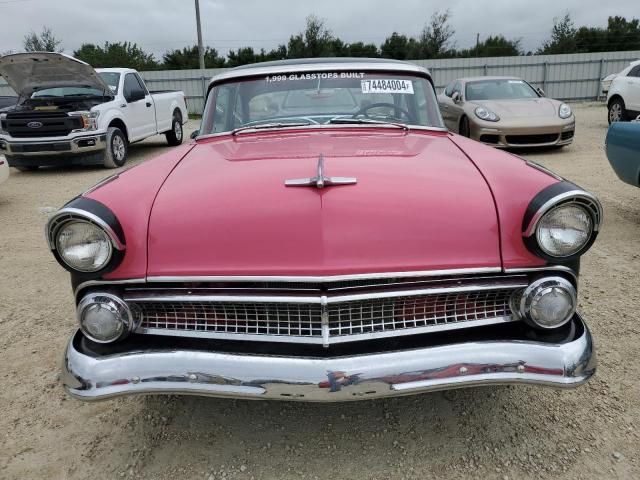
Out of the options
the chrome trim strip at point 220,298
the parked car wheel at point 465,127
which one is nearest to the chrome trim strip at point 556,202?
the chrome trim strip at point 220,298

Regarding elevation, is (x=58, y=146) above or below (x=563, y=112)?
below

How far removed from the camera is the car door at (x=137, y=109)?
9.43 meters

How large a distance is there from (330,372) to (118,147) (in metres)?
8.54

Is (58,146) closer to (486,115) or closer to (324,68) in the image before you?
(324,68)

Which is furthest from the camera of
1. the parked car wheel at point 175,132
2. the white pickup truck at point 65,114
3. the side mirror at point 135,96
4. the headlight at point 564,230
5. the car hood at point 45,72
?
the parked car wheel at point 175,132

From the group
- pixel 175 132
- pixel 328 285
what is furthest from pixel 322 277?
pixel 175 132

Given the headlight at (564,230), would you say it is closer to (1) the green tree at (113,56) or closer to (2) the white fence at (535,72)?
(2) the white fence at (535,72)

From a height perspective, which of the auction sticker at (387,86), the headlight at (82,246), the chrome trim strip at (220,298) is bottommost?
the chrome trim strip at (220,298)

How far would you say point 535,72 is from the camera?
20984 mm

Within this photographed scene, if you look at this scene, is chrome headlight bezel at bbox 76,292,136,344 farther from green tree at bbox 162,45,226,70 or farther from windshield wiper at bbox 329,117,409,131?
green tree at bbox 162,45,226,70

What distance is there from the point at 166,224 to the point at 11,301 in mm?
2477

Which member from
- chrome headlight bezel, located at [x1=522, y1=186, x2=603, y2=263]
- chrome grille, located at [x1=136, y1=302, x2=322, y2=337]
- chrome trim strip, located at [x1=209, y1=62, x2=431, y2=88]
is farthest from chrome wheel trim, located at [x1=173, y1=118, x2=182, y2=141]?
chrome headlight bezel, located at [x1=522, y1=186, x2=603, y2=263]

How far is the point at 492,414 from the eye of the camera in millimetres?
2289

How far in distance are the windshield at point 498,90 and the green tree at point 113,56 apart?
2823 cm
